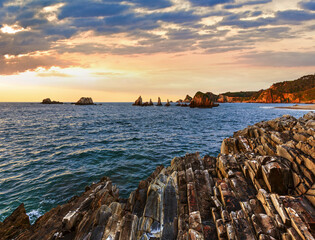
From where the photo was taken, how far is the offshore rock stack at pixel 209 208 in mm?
5633

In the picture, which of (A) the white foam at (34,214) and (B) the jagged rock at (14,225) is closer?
(B) the jagged rock at (14,225)

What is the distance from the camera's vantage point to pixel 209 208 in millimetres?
7086

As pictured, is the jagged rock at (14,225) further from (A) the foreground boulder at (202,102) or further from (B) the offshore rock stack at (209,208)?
(A) the foreground boulder at (202,102)

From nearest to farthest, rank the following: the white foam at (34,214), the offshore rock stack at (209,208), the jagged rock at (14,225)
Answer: the offshore rock stack at (209,208), the jagged rock at (14,225), the white foam at (34,214)

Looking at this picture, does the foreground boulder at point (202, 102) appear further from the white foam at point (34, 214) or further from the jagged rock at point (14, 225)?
the jagged rock at point (14, 225)

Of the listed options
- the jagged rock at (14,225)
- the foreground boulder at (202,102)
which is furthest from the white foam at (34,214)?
the foreground boulder at (202,102)

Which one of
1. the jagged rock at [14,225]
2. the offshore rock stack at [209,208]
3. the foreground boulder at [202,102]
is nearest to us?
the offshore rock stack at [209,208]

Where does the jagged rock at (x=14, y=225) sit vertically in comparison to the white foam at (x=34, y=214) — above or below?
above

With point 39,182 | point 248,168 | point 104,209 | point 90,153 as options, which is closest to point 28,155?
point 90,153

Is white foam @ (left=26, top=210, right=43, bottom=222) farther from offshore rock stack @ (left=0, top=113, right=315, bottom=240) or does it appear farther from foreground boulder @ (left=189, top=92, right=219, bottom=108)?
foreground boulder @ (left=189, top=92, right=219, bottom=108)

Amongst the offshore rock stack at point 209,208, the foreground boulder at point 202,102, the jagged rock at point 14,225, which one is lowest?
the jagged rock at point 14,225

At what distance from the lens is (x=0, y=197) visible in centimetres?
Answer: 1176

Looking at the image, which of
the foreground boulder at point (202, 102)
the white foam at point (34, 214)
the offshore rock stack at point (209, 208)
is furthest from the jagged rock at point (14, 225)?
the foreground boulder at point (202, 102)

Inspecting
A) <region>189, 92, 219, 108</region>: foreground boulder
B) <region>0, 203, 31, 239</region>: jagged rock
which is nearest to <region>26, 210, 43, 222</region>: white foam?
<region>0, 203, 31, 239</region>: jagged rock
